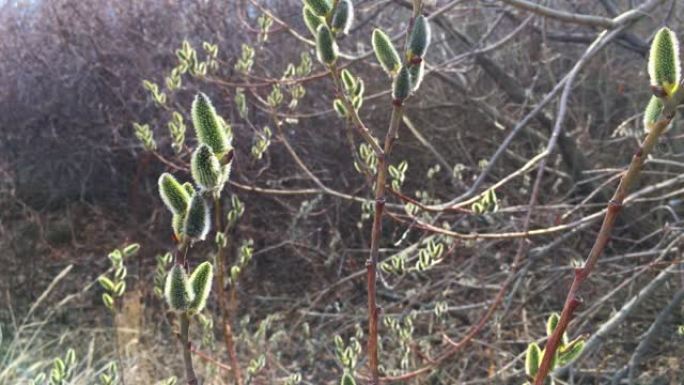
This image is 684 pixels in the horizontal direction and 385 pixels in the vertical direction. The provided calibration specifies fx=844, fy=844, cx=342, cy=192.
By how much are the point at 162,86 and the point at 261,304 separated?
164 centimetres

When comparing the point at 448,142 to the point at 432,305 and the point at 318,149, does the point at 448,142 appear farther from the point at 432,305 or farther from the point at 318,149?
the point at 432,305

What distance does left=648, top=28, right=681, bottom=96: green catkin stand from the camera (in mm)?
746

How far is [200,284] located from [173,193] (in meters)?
0.09

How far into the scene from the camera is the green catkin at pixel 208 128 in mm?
757

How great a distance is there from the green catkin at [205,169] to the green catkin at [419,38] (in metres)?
0.32

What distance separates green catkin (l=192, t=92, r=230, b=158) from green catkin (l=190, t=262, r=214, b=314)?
105 millimetres

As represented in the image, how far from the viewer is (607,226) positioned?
2.64ft

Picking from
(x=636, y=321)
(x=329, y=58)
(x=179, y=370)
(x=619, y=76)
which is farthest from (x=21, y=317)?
(x=329, y=58)

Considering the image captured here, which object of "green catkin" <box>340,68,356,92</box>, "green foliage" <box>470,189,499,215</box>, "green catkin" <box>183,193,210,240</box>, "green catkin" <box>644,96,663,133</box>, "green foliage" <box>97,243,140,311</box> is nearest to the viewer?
"green catkin" <box>183,193,210,240</box>

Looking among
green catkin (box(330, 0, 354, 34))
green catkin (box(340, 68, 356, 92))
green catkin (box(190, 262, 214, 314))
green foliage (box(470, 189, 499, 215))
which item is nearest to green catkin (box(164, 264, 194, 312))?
green catkin (box(190, 262, 214, 314))

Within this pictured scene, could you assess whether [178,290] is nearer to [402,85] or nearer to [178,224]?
[178,224]

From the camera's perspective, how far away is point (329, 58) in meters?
1.02

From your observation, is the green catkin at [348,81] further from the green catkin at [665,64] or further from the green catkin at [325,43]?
the green catkin at [665,64]

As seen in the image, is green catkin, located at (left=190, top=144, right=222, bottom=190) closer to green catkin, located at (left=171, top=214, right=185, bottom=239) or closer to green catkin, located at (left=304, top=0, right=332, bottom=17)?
green catkin, located at (left=171, top=214, right=185, bottom=239)
